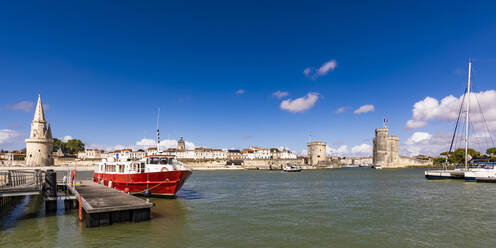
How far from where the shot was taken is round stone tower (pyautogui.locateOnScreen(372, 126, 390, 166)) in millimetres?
157750

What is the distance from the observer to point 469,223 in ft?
62.8

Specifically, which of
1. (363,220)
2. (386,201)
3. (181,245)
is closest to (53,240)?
(181,245)

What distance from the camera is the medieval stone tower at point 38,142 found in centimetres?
9912

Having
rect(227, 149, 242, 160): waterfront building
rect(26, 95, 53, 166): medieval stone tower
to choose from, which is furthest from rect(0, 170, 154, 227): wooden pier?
rect(227, 149, 242, 160): waterfront building

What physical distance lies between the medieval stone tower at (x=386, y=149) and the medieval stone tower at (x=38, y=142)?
153308 mm

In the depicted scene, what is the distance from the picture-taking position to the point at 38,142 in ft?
325

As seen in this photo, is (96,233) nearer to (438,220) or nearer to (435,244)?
(435,244)

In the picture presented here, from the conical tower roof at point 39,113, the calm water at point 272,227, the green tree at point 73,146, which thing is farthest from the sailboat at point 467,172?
the green tree at point 73,146

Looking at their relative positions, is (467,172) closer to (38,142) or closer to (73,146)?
(38,142)

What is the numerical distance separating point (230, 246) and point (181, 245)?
7.79ft

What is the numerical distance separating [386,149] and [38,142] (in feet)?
519

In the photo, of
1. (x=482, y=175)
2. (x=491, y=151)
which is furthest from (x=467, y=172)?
(x=491, y=151)

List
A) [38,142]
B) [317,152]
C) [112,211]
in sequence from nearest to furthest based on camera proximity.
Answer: [112,211]
[38,142]
[317,152]

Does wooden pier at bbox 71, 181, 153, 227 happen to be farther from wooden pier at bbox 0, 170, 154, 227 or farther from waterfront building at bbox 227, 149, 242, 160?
waterfront building at bbox 227, 149, 242, 160
